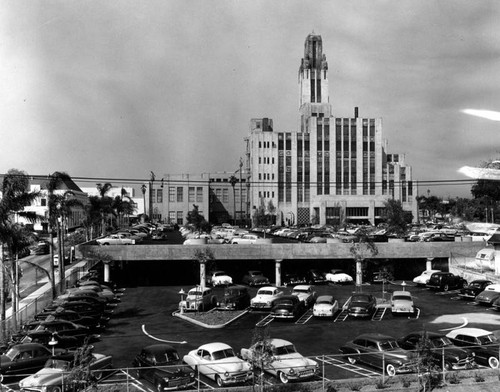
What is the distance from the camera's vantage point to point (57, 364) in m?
18.8

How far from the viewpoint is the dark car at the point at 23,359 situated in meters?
19.3

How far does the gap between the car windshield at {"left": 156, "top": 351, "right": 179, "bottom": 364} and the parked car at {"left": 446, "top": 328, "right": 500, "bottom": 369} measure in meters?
11.9

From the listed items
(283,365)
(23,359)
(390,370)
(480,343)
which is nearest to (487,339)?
(480,343)

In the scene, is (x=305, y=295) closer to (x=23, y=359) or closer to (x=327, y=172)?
(x=23, y=359)

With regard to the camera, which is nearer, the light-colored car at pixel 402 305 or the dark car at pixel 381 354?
the dark car at pixel 381 354

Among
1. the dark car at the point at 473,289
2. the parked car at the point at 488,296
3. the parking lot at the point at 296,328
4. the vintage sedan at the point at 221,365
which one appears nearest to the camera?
the vintage sedan at the point at 221,365

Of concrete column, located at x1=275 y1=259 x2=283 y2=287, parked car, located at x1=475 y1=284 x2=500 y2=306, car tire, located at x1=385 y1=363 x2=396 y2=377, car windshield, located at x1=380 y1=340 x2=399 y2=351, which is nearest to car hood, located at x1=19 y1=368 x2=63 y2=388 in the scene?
car tire, located at x1=385 y1=363 x2=396 y2=377

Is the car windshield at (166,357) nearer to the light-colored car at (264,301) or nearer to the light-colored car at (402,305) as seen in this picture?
the light-colored car at (264,301)

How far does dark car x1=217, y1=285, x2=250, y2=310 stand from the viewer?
3459cm

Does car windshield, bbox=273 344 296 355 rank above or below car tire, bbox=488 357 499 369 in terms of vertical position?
above

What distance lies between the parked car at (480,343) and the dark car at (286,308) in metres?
10.3

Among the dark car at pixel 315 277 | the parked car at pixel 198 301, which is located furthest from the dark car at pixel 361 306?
the dark car at pixel 315 277

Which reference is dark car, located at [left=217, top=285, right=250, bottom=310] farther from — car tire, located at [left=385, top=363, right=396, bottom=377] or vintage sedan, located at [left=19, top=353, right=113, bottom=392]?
car tire, located at [left=385, top=363, right=396, bottom=377]

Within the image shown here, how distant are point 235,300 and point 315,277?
47.4 feet
